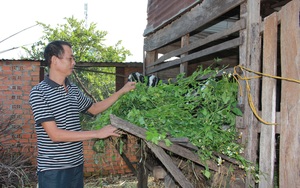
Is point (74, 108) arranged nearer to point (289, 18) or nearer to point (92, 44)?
point (289, 18)

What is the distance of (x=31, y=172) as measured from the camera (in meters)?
6.17

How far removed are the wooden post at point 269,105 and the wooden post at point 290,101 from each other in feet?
0.37

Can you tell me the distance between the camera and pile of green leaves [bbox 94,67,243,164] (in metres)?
2.35

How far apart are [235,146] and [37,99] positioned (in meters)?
1.65

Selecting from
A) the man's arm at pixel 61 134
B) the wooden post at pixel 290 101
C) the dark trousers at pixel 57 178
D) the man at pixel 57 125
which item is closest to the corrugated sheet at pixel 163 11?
the wooden post at pixel 290 101

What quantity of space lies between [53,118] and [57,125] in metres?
0.13

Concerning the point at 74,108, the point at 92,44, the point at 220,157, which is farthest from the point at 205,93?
the point at 92,44

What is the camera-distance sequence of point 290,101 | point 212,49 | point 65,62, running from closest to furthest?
point 290,101
point 65,62
point 212,49

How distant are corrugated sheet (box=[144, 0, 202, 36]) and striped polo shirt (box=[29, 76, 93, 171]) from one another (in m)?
1.98

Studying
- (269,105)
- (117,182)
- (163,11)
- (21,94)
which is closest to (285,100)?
(269,105)

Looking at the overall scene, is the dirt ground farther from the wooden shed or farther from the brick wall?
the wooden shed

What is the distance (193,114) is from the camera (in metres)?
2.68

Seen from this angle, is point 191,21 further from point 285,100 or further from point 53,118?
point 53,118

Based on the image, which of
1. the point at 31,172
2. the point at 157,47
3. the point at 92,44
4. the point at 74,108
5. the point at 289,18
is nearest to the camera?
the point at 289,18
